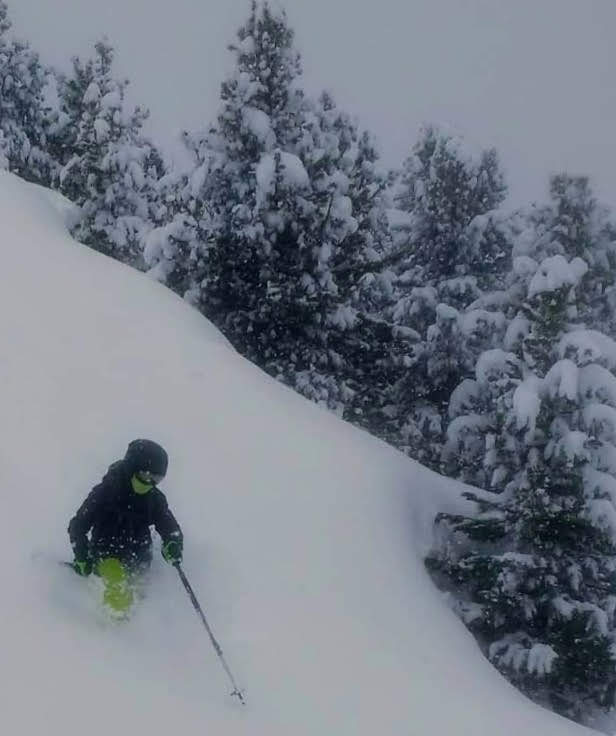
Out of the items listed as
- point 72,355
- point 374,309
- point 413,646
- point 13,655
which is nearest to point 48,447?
point 72,355

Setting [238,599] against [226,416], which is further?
[226,416]

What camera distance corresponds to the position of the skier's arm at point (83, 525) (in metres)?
7.08

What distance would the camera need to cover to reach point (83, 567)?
23.0 feet

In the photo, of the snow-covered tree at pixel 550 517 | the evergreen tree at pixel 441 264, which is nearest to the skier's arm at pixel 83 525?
the snow-covered tree at pixel 550 517

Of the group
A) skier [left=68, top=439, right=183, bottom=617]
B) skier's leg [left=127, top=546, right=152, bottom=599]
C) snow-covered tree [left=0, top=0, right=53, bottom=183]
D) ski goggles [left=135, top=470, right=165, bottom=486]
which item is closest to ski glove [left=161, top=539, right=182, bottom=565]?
skier [left=68, top=439, right=183, bottom=617]

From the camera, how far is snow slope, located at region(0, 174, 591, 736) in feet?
20.6

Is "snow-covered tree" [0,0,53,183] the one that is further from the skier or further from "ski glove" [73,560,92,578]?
"ski glove" [73,560,92,578]

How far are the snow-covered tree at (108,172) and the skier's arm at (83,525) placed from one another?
15559mm

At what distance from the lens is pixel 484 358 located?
12328 mm

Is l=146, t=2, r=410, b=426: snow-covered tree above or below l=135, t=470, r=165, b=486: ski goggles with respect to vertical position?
above

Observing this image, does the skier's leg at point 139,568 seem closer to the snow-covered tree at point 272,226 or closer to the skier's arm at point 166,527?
the skier's arm at point 166,527

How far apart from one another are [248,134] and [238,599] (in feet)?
39.4

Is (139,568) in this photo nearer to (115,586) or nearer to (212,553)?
(115,586)

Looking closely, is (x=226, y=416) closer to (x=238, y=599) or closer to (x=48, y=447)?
(x=48, y=447)
